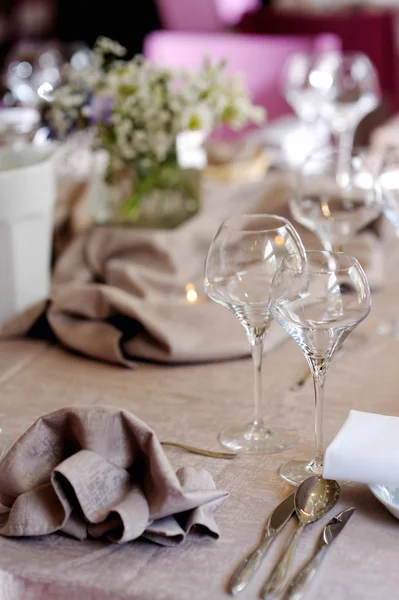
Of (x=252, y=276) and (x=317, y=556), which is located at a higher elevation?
(x=252, y=276)

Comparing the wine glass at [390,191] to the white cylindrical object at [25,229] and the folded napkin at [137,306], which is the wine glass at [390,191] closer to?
the folded napkin at [137,306]

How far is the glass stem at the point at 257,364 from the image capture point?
0.91 m

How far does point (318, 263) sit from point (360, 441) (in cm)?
17

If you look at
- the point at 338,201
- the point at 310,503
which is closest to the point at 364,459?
the point at 310,503

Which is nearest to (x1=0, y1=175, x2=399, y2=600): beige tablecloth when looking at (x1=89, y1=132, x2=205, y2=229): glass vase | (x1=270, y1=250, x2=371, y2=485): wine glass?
(x1=270, y1=250, x2=371, y2=485): wine glass

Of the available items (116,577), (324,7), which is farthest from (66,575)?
(324,7)

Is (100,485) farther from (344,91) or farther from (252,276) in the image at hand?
(344,91)

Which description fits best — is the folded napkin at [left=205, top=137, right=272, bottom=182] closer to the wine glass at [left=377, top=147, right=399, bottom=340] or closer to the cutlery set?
the wine glass at [left=377, top=147, right=399, bottom=340]

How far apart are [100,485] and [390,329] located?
0.64 m

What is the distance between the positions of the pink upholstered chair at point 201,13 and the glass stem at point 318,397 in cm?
431

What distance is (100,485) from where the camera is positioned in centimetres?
74

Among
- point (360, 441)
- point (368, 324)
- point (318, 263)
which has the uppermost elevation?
point (318, 263)

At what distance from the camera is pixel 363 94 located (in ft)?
7.07

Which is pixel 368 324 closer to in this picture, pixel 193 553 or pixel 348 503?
pixel 348 503
